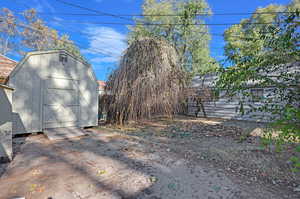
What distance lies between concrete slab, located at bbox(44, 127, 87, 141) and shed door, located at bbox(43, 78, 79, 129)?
0.25m

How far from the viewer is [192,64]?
14.1 meters

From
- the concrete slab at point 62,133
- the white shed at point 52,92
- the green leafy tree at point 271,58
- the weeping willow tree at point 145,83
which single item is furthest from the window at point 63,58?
the green leafy tree at point 271,58

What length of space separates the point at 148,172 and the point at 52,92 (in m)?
4.74

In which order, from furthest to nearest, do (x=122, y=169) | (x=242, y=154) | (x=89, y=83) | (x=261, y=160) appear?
(x=89, y=83) < (x=242, y=154) < (x=261, y=160) < (x=122, y=169)

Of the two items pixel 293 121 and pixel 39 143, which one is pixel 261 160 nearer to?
pixel 293 121

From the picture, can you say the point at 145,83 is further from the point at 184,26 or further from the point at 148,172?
the point at 184,26

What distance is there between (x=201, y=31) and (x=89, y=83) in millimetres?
12017

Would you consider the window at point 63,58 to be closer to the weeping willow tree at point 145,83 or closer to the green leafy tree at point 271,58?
the weeping willow tree at point 145,83

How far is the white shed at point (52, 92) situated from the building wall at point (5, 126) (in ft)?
6.54

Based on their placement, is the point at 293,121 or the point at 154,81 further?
the point at 154,81

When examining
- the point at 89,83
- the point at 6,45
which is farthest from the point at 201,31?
the point at 6,45

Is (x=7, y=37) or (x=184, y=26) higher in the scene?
(x=7, y=37)

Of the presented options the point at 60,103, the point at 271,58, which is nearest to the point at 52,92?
the point at 60,103

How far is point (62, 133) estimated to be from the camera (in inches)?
200
